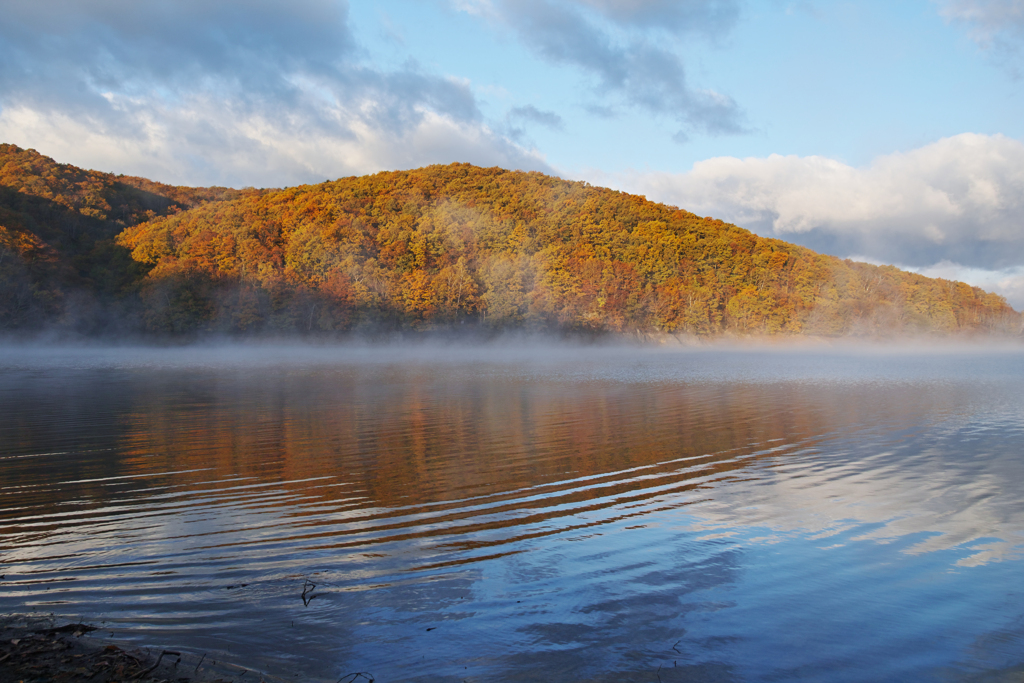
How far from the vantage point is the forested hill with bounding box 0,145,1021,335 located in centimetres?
8075

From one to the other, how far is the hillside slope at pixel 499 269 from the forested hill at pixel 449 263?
247mm

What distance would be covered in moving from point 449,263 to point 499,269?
24.2ft

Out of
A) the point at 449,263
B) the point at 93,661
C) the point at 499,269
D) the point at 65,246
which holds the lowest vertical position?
the point at 93,661

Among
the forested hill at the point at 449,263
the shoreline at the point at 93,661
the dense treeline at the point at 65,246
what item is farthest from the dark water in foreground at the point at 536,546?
the dense treeline at the point at 65,246

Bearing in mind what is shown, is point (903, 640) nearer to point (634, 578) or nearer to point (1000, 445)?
point (634, 578)

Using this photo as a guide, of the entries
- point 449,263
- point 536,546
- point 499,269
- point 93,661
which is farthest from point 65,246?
point 93,661

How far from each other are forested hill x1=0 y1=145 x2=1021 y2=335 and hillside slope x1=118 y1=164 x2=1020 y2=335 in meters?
0.25

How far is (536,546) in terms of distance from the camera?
21.4ft

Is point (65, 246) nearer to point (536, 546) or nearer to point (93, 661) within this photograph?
point (536, 546)

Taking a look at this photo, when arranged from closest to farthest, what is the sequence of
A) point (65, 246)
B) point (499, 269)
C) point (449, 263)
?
point (65, 246), point (449, 263), point (499, 269)

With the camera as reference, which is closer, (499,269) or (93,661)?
(93,661)

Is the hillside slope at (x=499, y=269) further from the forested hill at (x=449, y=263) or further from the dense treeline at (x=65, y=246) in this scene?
the dense treeline at (x=65, y=246)

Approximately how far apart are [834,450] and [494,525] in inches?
314

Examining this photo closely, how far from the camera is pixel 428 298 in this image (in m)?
86.6
